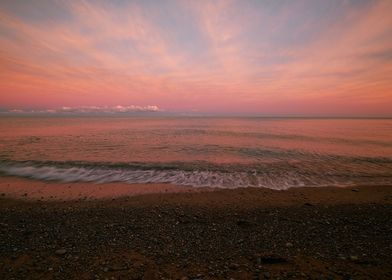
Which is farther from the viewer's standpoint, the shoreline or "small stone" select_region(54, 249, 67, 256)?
the shoreline

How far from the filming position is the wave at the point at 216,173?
1521 centimetres

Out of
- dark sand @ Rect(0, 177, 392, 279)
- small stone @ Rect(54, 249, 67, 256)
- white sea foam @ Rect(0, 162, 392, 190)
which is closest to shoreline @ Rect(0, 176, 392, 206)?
dark sand @ Rect(0, 177, 392, 279)

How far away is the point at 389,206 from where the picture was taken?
34.8 feet

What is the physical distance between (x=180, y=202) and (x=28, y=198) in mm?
8998

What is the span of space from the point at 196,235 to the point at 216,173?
32.4 ft

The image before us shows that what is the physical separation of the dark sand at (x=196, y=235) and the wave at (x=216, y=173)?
2.55 metres

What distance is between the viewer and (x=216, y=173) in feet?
56.9

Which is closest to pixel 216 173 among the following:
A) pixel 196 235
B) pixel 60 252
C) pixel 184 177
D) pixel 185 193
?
pixel 184 177

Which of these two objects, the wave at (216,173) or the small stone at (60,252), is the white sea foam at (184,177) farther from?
the small stone at (60,252)

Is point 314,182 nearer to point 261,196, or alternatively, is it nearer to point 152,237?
point 261,196

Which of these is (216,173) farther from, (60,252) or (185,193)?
(60,252)

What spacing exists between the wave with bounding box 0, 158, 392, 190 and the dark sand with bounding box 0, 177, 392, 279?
2.55m

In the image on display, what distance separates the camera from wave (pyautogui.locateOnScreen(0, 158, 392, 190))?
15.2 m

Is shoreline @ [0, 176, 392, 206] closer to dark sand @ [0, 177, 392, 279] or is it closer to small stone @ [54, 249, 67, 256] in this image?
dark sand @ [0, 177, 392, 279]
